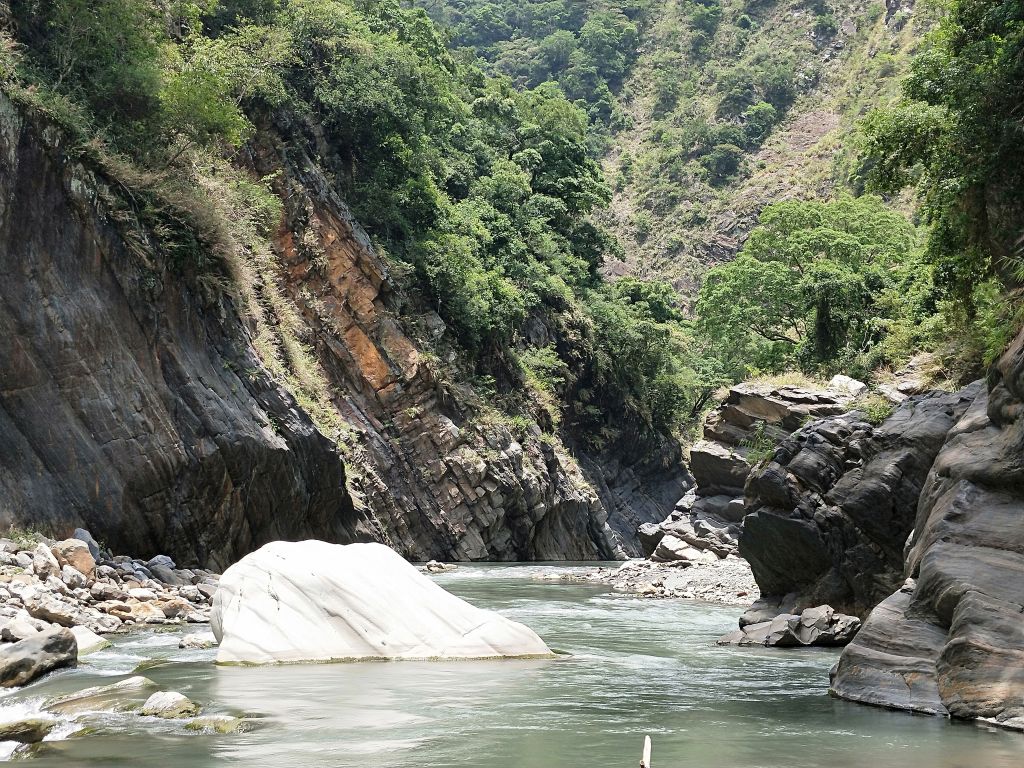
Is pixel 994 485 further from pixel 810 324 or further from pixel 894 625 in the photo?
pixel 810 324

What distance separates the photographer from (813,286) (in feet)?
133

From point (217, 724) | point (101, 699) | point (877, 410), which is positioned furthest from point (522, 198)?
point (217, 724)

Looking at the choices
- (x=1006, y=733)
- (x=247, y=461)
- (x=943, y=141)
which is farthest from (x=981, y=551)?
(x=247, y=461)

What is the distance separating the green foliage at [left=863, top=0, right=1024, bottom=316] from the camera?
55.2ft

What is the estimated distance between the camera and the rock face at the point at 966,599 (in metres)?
9.77

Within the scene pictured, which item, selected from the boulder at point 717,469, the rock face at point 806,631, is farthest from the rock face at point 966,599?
the boulder at point 717,469

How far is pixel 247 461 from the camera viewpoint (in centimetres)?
2416

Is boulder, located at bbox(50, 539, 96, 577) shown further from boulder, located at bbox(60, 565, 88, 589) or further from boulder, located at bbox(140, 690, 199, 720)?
boulder, located at bbox(140, 690, 199, 720)

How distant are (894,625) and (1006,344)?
15.6 feet

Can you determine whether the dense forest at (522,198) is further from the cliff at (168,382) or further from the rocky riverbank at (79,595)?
the rocky riverbank at (79,595)

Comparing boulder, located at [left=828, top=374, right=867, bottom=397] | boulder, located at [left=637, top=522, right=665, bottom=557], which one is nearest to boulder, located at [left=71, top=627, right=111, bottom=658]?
boulder, located at [left=828, top=374, right=867, bottom=397]

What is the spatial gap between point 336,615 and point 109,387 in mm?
10438

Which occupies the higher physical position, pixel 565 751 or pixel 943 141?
pixel 943 141

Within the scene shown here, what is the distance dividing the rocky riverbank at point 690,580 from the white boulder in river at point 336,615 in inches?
473
